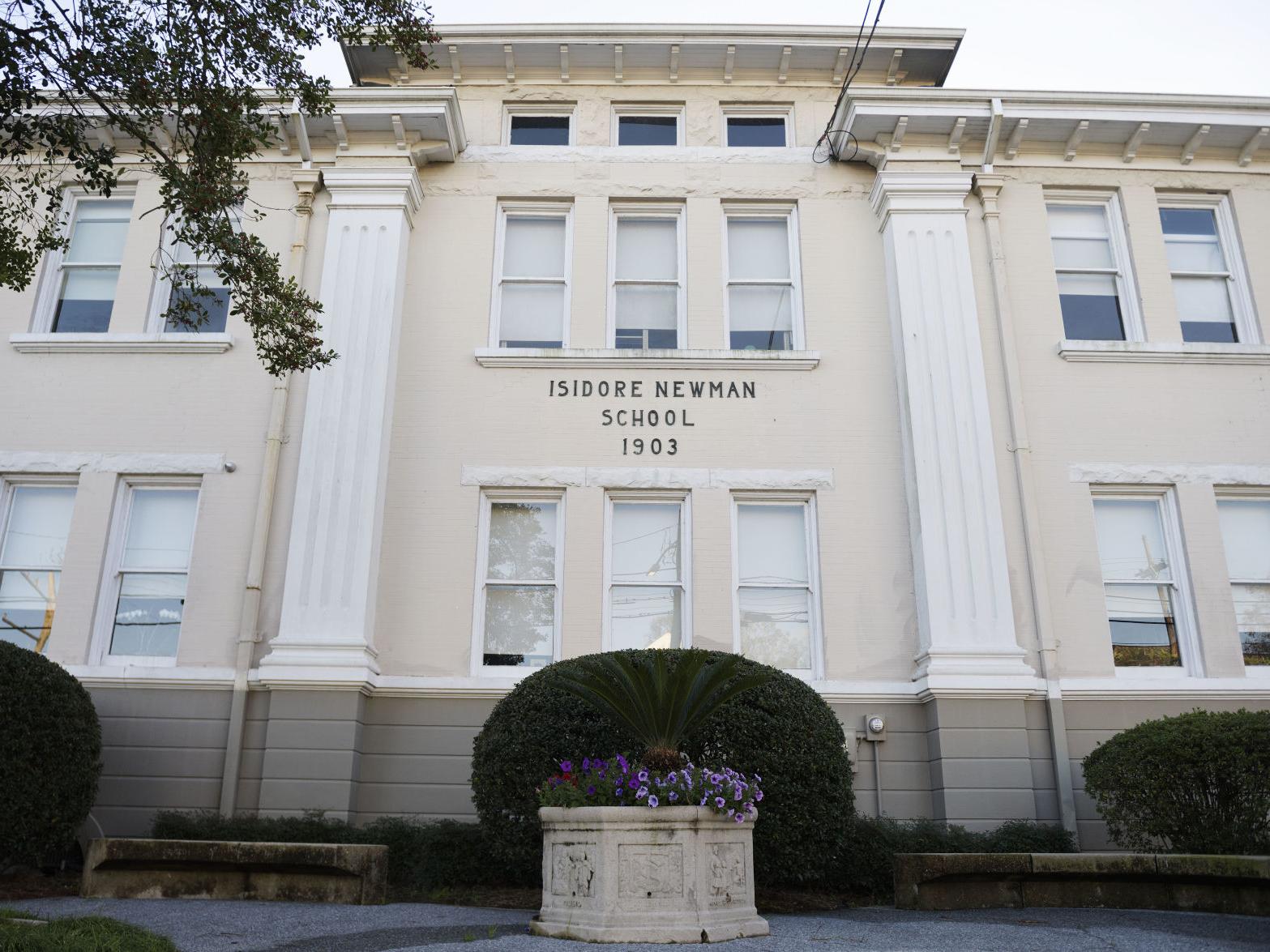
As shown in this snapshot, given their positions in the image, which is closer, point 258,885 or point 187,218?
point 187,218

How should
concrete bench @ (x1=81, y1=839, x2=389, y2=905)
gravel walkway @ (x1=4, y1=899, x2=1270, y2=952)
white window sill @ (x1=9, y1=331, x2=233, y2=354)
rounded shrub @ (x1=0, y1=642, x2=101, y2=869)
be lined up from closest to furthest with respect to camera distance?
1. gravel walkway @ (x1=4, y1=899, x2=1270, y2=952)
2. concrete bench @ (x1=81, y1=839, x2=389, y2=905)
3. rounded shrub @ (x1=0, y1=642, x2=101, y2=869)
4. white window sill @ (x1=9, y1=331, x2=233, y2=354)

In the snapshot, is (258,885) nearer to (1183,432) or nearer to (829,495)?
(829,495)

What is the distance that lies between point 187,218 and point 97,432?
5.81 meters

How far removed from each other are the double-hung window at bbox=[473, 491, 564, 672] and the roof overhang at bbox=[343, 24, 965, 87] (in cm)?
604

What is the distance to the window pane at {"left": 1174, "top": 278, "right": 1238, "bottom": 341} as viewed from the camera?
13016mm

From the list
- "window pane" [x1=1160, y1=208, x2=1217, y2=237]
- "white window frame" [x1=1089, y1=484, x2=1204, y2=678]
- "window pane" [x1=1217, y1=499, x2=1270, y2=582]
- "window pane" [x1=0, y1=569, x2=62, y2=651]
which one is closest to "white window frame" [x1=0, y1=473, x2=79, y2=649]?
"window pane" [x1=0, y1=569, x2=62, y2=651]

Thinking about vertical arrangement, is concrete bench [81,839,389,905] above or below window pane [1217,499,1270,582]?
below

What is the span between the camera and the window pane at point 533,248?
13.3 m

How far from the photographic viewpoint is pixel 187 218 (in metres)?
7.33

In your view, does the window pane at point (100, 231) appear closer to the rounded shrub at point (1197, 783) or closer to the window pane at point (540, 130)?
the window pane at point (540, 130)

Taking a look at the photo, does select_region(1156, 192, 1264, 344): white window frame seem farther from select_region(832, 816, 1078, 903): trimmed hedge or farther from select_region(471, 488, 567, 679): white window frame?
select_region(471, 488, 567, 679): white window frame

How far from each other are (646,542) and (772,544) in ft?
4.83

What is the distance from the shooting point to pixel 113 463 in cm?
1189

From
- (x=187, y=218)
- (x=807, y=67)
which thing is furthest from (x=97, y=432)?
(x=807, y=67)
